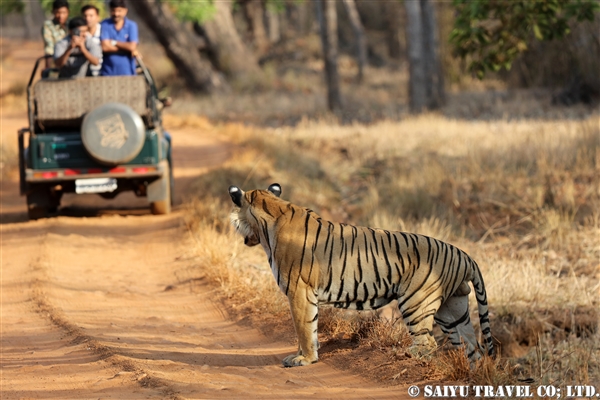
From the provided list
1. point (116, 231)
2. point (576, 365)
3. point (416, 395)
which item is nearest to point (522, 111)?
point (116, 231)

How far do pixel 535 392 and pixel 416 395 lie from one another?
0.70m

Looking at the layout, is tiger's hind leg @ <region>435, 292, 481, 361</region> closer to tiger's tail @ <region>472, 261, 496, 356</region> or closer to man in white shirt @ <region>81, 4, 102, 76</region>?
tiger's tail @ <region>472, 261, 496, 356</region>

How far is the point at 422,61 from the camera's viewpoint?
22.5 metres

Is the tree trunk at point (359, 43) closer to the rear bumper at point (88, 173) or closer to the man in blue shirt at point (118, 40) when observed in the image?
the man in blue shirt at point (118, 40)

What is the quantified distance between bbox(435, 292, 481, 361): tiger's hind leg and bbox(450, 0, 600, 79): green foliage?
4.95m

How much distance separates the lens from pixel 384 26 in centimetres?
4341

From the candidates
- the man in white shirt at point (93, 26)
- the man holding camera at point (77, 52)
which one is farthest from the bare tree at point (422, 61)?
the man holding camera at point (77, 52)

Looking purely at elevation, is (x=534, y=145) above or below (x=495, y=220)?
above

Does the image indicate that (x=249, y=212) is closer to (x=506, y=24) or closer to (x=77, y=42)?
(x=77, y=42)

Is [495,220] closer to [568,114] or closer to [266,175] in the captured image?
[266,175]

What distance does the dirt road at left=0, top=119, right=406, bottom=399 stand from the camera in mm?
5340

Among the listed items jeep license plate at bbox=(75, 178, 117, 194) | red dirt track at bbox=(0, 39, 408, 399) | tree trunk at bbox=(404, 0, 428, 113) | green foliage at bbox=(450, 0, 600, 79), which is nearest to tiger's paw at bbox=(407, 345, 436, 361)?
red dirt track at bbox=(0, 39, 408, 399)

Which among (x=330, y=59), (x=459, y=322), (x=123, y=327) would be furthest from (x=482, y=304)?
(x=330, y=59)

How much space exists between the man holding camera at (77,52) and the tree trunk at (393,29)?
28396 mm
